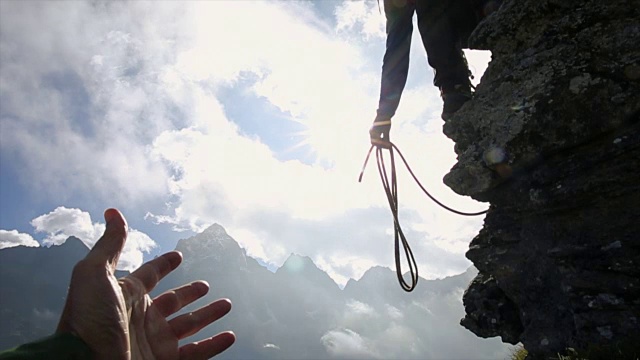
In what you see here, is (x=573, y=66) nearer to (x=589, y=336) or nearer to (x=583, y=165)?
(x=583, y=165)

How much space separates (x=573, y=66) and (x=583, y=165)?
1.85 m

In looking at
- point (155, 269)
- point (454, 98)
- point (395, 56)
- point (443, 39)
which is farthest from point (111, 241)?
point (443, 39)

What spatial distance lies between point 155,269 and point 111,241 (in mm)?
727

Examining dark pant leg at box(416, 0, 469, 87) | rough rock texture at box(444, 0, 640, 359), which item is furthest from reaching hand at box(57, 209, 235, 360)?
dark pant leg at box(416, 0, 469, 87)

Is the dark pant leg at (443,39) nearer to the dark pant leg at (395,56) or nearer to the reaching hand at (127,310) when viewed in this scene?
the dark pant leg at (395,56)

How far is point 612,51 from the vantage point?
6.48 meters

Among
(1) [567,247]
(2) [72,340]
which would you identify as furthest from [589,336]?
(2) [72,340]

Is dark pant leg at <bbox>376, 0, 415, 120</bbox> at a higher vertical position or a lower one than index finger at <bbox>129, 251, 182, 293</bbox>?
higher

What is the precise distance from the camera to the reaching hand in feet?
9.07

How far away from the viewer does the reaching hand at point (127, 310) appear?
276 centimetres

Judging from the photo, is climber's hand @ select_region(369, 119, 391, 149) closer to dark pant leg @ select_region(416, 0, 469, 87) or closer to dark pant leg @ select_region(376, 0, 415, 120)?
dark pant leg @ select_region(376, 0, 415, 120)

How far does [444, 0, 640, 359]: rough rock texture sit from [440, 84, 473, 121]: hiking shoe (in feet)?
5.28

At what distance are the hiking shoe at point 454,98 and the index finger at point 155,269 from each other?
8388 millimetres

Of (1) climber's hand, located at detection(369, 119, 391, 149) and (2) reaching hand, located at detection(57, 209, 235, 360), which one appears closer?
(2) reaching hand, located at detection(57, 209, 235, 360)
